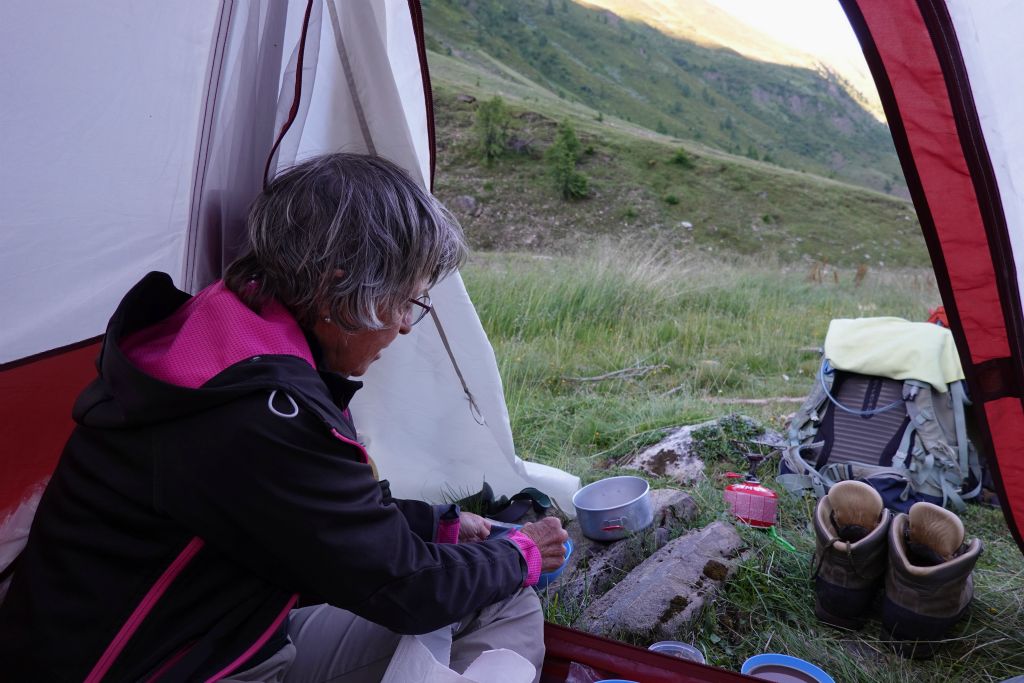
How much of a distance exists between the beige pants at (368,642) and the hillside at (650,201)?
21543 millimetres

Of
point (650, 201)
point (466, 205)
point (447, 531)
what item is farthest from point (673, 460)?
point (650, 201)

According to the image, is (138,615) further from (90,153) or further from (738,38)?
(738,38)

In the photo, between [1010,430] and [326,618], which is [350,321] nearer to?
[326,618]

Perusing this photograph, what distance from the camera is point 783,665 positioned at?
187cm

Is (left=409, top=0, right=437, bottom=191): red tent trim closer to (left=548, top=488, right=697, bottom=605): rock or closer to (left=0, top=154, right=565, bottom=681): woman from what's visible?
(left=0, top=154, right=565, bottom=681): woman

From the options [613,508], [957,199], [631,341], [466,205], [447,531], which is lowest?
[466,205]

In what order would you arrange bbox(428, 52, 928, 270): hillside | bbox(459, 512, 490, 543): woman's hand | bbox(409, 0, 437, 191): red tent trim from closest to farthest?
bbox(459, 512, 490, 543): woman's hand < bbox(409, 0, 437, 191): red tent trim < bbox(428, 52, 928, 270): hillside

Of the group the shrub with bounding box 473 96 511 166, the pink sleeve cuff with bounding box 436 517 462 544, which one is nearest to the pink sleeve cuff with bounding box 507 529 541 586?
the pink sleeve cuff with bounding box 436 517 462 544

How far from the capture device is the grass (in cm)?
211

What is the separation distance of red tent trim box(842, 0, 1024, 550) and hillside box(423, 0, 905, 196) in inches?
1806

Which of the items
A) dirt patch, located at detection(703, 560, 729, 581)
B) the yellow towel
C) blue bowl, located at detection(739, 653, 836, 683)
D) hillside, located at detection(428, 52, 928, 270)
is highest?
the yellow towel

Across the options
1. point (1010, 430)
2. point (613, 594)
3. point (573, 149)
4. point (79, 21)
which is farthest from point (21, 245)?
point (573, 149)

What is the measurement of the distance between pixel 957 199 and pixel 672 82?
259ft

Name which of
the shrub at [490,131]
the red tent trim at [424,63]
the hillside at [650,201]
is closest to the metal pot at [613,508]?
the red tent trim at [424,63]
